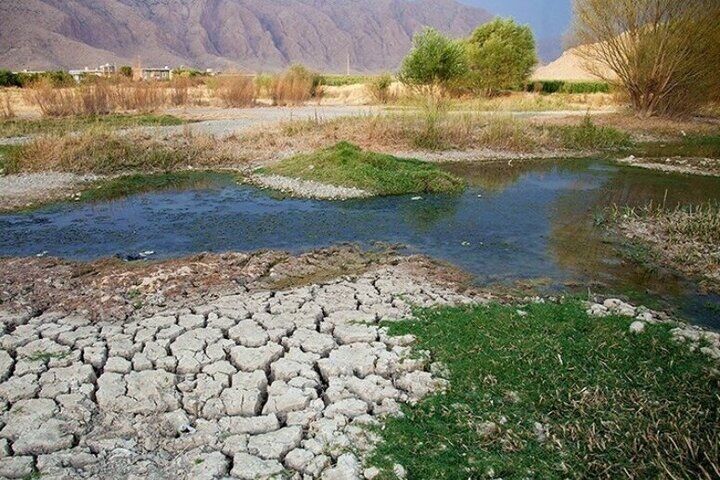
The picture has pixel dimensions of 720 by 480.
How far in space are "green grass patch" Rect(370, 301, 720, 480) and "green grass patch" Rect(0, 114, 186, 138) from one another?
45.3 ft

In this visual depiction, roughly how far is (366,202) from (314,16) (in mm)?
143024

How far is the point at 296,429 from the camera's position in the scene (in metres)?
3.52

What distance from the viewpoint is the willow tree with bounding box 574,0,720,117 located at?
67.8ft

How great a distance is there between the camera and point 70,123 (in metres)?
17.3

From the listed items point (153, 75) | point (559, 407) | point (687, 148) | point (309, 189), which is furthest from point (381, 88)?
point (559, 407)

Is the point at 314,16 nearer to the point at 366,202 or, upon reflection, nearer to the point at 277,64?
the point at 277,64

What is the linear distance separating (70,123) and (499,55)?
27530 mm

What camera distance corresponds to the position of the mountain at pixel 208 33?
7844cm

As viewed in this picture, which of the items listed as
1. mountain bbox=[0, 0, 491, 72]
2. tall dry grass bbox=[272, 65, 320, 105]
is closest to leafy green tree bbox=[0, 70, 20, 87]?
tall dry grass bbox=[272, 65, 320, 105]

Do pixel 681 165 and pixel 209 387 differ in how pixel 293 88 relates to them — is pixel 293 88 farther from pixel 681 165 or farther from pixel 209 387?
pixel 209 387

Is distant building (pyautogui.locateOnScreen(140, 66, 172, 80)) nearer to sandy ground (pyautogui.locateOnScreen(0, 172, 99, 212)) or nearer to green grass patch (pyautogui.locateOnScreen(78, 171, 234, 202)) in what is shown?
green grass patch (pyautogui.locateOnScreen(78, 171, 234, 202))

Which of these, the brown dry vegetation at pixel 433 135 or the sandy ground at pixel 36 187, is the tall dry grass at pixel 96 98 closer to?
the brown dry vegetation at pixel 433 135

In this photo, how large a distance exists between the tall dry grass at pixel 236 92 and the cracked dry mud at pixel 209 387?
24738mm

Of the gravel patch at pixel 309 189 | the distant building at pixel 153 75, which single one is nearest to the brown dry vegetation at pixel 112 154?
the gravel patch at pixel 309 189
